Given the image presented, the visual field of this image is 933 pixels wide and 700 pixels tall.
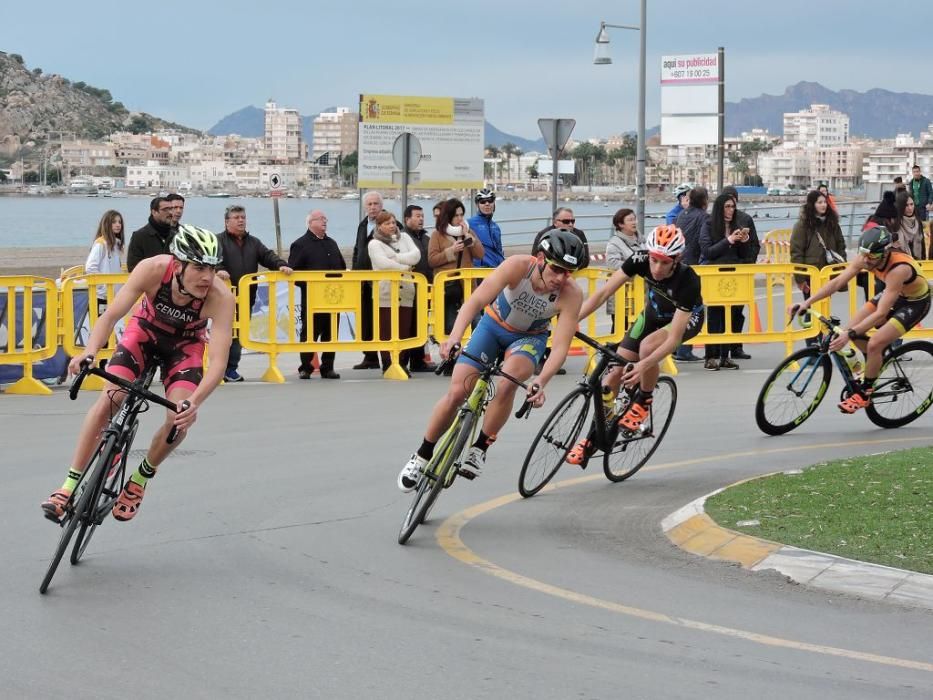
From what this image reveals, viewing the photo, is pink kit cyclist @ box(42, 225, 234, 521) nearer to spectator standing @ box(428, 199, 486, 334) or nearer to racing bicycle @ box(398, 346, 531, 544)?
racing bicycle @ box(398, 346, 531, 544)

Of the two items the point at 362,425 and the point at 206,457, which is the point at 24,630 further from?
the point at 362,425

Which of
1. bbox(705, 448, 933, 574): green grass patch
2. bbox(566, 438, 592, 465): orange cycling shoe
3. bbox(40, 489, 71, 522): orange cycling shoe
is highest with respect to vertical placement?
bbox(40, 489, 71, 522): orange cycling shoe

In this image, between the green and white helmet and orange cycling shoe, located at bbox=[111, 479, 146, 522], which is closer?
the green and white helmet

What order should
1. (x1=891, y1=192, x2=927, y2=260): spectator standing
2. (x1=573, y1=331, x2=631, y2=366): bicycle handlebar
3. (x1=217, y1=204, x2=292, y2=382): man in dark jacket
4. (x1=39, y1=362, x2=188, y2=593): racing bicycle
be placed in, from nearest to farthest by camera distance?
(x1=39, y1=362, x2=188, y2=593): racing bicycle
(x1=573, y1=331, x2=631, y2=366): bicycle handlebar
(x1=217, y1=204, x2=292, y2=382): man in dark jacket
(x1=891, y1=192, x2=927, y2=260): spectator standing

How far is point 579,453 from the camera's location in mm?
10984

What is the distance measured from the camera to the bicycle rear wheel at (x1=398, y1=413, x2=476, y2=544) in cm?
912

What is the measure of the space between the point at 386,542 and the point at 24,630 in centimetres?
267

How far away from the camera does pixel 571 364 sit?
766 inches

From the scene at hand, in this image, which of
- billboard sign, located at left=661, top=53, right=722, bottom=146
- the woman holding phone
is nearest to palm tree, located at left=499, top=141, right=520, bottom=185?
billboard sign, located at left=661, top=53, right=722, bottom=146

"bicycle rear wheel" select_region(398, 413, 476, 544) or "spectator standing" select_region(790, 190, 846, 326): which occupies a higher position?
"spectator standing" select_region(790, 190, 846, 326)

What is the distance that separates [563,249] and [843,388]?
5417 millimetres

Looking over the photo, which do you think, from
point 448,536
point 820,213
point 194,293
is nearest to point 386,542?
point 448,536

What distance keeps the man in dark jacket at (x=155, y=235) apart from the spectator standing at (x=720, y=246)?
6.87 metres

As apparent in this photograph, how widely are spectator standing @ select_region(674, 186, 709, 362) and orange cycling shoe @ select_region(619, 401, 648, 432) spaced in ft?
26.6
